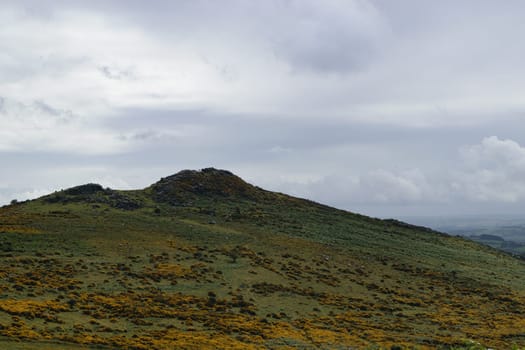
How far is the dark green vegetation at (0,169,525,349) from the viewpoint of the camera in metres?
42.7

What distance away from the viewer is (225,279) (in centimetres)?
6116

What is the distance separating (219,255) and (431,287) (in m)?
33.5

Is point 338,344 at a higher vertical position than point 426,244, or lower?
lower

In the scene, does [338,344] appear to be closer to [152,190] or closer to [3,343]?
[3,343]

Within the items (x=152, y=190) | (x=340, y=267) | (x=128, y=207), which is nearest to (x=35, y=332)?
(x=340, y=267)

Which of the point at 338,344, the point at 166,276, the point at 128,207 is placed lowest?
the point at 338,344

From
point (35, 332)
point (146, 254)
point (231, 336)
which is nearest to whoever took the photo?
point (35, 332)

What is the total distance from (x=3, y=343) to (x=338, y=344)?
1106 inches

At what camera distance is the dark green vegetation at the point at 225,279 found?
140 ft

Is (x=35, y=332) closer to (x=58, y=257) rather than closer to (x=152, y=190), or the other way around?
(x=58, y=257)

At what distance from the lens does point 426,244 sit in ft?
348

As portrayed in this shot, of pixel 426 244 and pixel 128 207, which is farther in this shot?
pixel 426 244

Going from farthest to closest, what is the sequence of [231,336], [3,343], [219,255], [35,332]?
[219,255]
[231,336]
[35,332]
[3,343]

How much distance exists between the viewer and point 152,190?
354 feet
